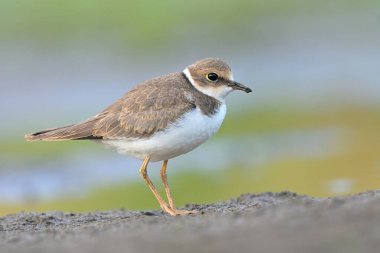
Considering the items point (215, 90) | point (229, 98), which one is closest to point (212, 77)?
point (215, 90)

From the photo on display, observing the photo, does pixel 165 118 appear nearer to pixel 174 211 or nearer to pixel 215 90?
pixel 215 90

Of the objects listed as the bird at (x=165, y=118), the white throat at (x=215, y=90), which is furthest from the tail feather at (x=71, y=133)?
the white throat at (x=215, y=90)

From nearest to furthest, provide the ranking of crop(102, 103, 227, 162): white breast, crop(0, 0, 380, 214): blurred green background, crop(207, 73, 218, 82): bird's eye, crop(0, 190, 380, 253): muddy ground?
crop(0, 190, 380, 253): muddy ground
crop(102, 103, 227, 162): white breast
crop(207, 73, 218, 82): bird's eye
crop(0, 0, 380, 214): blurred green background

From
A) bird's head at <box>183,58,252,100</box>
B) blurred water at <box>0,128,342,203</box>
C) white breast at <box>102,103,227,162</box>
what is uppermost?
blurred water at <box>0,128,342,203</box>

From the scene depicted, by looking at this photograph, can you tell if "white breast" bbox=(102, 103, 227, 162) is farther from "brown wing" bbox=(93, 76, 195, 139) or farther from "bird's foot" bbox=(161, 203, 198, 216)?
"bird's foot" bbox=(161, 203, 198, 216)

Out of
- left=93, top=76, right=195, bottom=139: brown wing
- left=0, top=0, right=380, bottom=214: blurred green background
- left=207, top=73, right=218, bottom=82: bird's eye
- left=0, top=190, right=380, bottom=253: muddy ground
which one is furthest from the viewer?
left=0, top=0, right=380, bottom=214: blurred green background

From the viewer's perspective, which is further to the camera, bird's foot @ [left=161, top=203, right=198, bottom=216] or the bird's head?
the bird's head

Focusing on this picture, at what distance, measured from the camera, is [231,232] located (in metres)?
6.22

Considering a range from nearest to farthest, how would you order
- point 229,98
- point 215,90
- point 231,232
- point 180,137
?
point 231,232, point 180,137, point 215,90, point 229,98

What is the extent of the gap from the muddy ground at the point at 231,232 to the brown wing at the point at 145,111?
0.93 meters

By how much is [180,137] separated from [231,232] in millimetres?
2588

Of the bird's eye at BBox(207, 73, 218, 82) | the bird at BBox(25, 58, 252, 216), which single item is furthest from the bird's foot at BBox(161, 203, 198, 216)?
the bird's eye at BBox(207, 73, 218, 82)

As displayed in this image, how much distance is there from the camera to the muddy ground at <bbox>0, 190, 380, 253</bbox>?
5578 mm

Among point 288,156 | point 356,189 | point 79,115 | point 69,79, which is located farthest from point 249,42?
point 356,189
